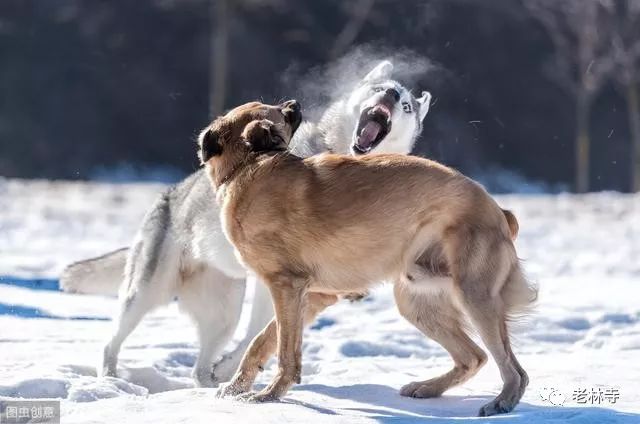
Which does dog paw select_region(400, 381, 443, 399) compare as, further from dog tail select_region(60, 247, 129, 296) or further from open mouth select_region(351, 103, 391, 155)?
dog tail select_region(60, 247, 129, 296)

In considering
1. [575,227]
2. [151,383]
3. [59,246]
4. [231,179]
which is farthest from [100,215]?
[231,179]

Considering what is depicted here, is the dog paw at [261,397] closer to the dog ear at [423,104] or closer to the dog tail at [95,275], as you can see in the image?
the dog tail at [95,275]

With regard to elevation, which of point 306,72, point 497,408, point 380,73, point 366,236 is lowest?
point 497,408

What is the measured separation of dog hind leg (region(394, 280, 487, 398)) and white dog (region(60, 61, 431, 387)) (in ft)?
4.30

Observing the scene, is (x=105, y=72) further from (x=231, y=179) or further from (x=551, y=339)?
(x=231, y=179)

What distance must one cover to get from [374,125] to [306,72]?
1909 centimetres

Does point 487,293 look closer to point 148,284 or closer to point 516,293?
point 516,293

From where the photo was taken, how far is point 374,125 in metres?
6.80

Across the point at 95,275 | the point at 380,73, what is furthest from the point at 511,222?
the point at 95,275

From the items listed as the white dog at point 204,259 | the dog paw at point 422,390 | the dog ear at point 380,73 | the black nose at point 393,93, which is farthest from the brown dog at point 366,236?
the dog ear at point 380,73

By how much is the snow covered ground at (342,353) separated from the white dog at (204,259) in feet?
0.99

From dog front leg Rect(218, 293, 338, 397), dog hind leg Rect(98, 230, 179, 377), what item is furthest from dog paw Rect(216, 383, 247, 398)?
dog hind leg Rect(98, 230, 179, 377)

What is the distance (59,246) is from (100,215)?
Answer: 4014 mm

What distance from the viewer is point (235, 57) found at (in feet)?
90.5
